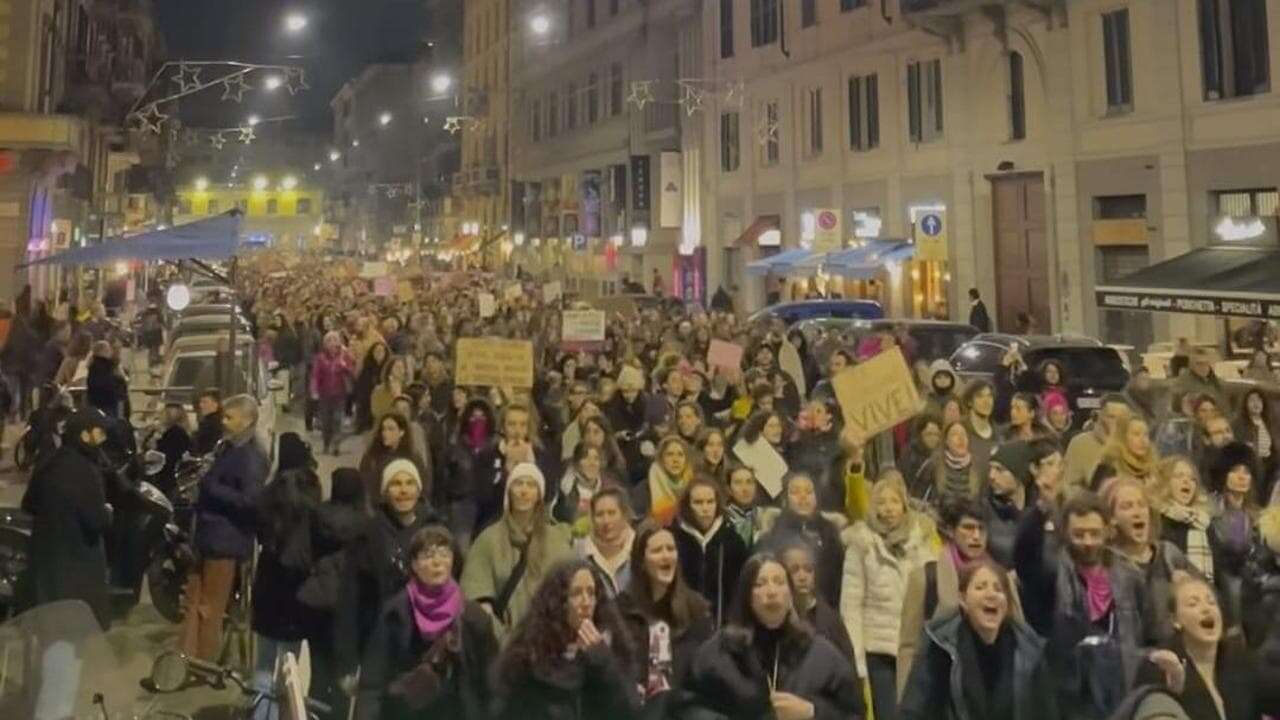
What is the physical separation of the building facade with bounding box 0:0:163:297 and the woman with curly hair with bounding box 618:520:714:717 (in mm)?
26226

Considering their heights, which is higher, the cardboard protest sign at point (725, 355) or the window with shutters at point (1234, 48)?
the window with shutters at point (1234, 48)

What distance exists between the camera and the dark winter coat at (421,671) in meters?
5.02

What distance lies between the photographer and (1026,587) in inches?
249

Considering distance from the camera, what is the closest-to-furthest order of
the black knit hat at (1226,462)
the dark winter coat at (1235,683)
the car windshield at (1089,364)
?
the dark winter coat at (1235,683)
the black knit hat at (1226,462)
the car windshield at (1089,364)

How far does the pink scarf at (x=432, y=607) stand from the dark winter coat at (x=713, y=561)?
1660 mm

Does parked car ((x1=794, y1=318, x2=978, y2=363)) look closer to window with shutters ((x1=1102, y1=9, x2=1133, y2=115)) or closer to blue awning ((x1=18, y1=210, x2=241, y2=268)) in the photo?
window with shutters ((x1=1102, y1=9, x2=1133, y2=115))

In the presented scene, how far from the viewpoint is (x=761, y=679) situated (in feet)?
15.2

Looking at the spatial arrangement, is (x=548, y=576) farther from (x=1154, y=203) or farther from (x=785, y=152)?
(x=785, y=152)

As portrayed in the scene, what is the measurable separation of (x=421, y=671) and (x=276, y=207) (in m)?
126

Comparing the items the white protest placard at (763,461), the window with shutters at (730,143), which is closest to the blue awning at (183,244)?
the white protest placard at (763,461)

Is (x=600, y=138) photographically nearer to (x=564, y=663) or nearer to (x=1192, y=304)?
(x=1192, y=304)

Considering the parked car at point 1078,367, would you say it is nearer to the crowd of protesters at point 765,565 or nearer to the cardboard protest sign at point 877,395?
the crowd of protesters at point 765,565

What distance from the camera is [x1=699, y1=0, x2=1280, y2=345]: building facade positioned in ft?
79.2

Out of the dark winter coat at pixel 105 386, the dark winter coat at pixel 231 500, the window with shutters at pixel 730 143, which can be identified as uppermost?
the window with shutters at pixel 730 143
